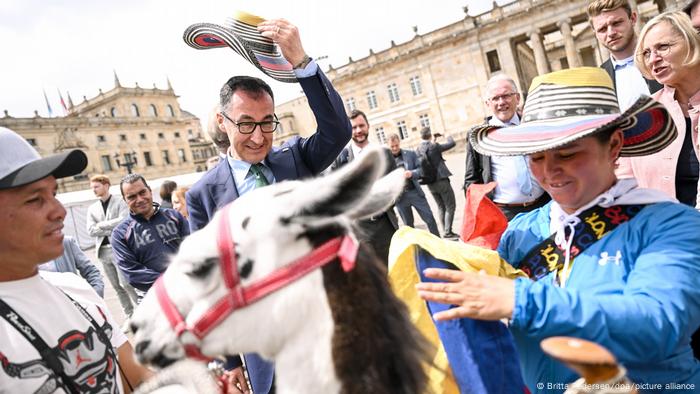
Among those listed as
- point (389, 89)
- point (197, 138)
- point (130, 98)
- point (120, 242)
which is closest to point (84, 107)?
point (130, 98)

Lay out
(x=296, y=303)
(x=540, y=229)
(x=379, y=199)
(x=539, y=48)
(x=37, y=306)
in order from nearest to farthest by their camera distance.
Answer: (x=296, y=303), (x=379, y=199), (x=37, y=306), (x=540, y=229), (x=539, y=48)

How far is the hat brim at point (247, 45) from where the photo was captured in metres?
2.02

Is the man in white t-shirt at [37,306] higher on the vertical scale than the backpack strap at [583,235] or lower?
higher

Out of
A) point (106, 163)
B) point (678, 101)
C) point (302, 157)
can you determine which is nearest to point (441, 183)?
point (678, 101)

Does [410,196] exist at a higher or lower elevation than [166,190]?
lower

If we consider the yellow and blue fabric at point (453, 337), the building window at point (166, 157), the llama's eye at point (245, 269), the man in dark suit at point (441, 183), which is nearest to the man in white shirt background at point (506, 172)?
the yellow and blue fabric at point (453, 337)

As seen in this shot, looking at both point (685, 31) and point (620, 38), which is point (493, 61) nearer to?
point (620, 38)

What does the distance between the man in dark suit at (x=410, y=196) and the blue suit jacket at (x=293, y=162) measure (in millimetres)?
4506

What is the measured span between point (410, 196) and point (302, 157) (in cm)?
481

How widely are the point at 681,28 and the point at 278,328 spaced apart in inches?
124

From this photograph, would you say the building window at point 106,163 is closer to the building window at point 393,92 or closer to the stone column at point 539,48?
the building window at point 393,92

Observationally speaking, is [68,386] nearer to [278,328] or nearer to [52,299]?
[52,299]

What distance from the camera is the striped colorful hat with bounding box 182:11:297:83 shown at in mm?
2018

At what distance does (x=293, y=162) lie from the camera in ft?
8.50
